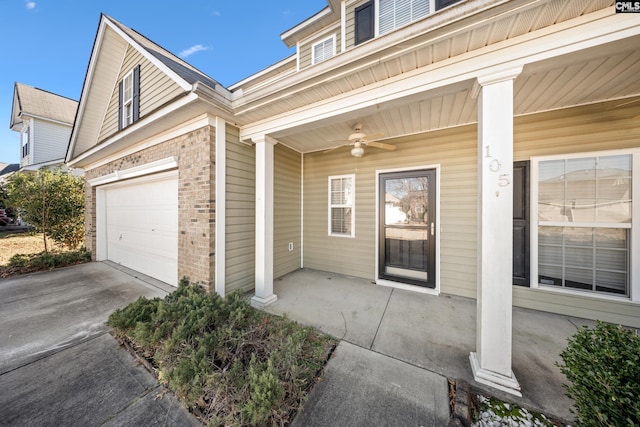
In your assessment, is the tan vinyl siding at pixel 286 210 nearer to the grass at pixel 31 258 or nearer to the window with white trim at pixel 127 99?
the window with white trim at pixel 127 99

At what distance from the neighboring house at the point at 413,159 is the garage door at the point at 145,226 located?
6 centimetres

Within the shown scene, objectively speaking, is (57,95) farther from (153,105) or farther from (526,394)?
(526,394)

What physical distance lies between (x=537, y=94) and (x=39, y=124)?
20686 millimetres

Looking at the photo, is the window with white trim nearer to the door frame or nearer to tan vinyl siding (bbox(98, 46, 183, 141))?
tan vinyl siding (bbox(98, 46, 183, 141))

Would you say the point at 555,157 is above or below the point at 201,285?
above

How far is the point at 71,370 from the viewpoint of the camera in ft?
7.02

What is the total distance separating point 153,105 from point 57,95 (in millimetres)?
16653

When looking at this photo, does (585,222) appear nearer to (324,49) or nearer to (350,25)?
(350,25)

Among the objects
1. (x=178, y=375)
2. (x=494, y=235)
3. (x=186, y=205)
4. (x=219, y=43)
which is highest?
(x=219, y=43)

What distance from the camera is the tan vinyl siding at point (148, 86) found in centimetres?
394

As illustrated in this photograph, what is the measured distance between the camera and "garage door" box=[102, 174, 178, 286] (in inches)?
164

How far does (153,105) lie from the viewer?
167 inches

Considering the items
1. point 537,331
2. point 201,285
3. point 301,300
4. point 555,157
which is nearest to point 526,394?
point 537,331

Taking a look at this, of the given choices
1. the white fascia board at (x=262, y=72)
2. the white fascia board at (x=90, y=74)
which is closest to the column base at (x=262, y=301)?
the white fascia board at (x=262, y=72)
